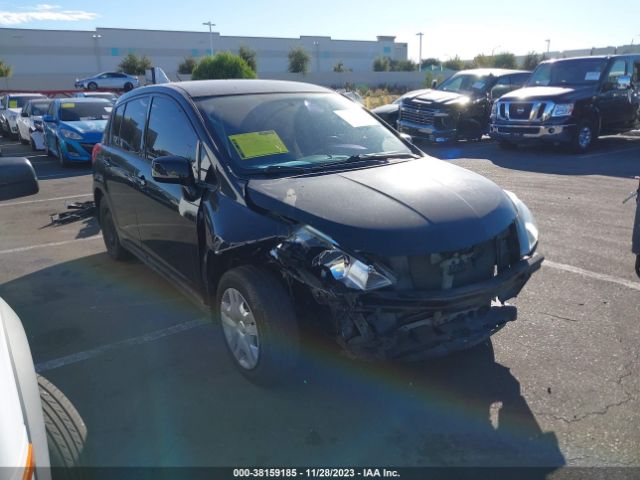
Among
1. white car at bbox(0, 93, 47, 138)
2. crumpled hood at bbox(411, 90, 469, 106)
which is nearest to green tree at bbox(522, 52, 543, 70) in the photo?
crumpled hood at bbox(411, 90, 469, 106)

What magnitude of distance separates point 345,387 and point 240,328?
76 cm

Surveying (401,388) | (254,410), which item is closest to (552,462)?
→ (401,388)

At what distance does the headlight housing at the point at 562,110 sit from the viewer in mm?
12031

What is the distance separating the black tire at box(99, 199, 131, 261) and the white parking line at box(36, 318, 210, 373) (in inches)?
65.2

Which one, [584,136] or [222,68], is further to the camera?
[222,68]

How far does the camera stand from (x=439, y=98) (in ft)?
46.5

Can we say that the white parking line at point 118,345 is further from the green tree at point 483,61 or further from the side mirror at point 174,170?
the green tree at point 483,61

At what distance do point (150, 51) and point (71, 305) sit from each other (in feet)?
232

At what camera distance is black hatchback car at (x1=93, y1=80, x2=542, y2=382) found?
2889mm

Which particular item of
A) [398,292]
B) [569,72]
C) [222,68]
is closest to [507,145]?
[569,72]

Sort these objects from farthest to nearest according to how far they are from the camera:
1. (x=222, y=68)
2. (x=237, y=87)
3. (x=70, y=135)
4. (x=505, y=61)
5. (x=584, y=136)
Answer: (x=505, y=61) → (x=222, y=68) → (x=584, y=136) → (x=70, y=135) → (x=237, y=87)

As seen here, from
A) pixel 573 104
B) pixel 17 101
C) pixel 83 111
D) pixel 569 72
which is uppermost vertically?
pixel 569 72

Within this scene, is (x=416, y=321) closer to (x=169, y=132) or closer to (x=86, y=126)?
(x=169, y=132)

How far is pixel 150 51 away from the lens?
224 feet
